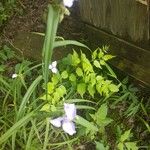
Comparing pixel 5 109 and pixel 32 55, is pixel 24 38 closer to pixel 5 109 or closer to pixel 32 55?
pixel 32 55

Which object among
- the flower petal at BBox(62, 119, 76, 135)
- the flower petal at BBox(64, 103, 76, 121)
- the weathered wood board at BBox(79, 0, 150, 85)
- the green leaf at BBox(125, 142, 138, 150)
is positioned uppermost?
the weathered wood board at BBox(79, 0, 150, 85)

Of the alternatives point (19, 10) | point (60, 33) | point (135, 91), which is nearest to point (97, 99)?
point (135, 91)

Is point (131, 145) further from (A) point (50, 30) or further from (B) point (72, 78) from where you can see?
(A) point (50, 30)

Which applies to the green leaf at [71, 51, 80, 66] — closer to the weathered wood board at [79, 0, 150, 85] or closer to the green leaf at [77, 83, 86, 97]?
the green leaf at [77, 83, 86, 97]

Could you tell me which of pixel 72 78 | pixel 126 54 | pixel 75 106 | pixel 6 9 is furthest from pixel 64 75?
pixel 6 9

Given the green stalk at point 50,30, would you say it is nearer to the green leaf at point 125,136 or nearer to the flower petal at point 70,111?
the flower petal at point 70,111

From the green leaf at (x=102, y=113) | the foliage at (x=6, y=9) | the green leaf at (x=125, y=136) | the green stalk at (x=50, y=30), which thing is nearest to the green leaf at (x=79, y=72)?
the green leaf at (x=102, y=113)

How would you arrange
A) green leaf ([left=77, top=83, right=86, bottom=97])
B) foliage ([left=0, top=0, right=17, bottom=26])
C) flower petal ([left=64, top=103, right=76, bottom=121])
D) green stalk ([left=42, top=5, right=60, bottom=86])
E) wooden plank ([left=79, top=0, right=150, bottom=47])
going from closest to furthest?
green stalk ([left=42, top=5, right=60, bottom=86])
flower petal ([left=64, top=103, right=76, bottom=121])
wooden plank ([left=79, top=0, right=150, bottom=47])
green leaf ([left=77, top=83, right=86, bottom=97])
foliage ([left=0, top=0, right=17, bottom=26])

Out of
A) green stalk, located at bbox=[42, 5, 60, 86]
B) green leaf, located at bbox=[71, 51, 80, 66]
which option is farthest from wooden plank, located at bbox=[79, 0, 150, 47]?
green stalk, located at bbox=[42, 5, 60, 86]
